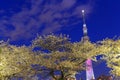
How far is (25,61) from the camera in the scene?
156ft

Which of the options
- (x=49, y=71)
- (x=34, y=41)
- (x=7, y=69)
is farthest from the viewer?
(x=34, y=41)

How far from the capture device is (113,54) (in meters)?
48.9

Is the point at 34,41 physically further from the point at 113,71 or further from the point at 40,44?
the point at 113,71

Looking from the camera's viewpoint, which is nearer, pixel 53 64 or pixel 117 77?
pixel 53 64

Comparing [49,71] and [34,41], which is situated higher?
[34,41]

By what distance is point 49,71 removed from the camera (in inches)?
1843

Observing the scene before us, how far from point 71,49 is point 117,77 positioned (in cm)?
930

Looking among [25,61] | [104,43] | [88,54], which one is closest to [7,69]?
[25,61]

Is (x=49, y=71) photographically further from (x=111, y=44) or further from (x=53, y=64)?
(x=111, y=44)

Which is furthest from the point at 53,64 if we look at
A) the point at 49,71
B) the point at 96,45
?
the point at 96,45

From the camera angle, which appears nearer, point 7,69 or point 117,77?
point 7,69

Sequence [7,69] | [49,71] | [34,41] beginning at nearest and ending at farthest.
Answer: [7,69] < [49,71] < [34,41]

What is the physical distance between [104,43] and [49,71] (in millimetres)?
10336

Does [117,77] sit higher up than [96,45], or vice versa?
[96,45]
